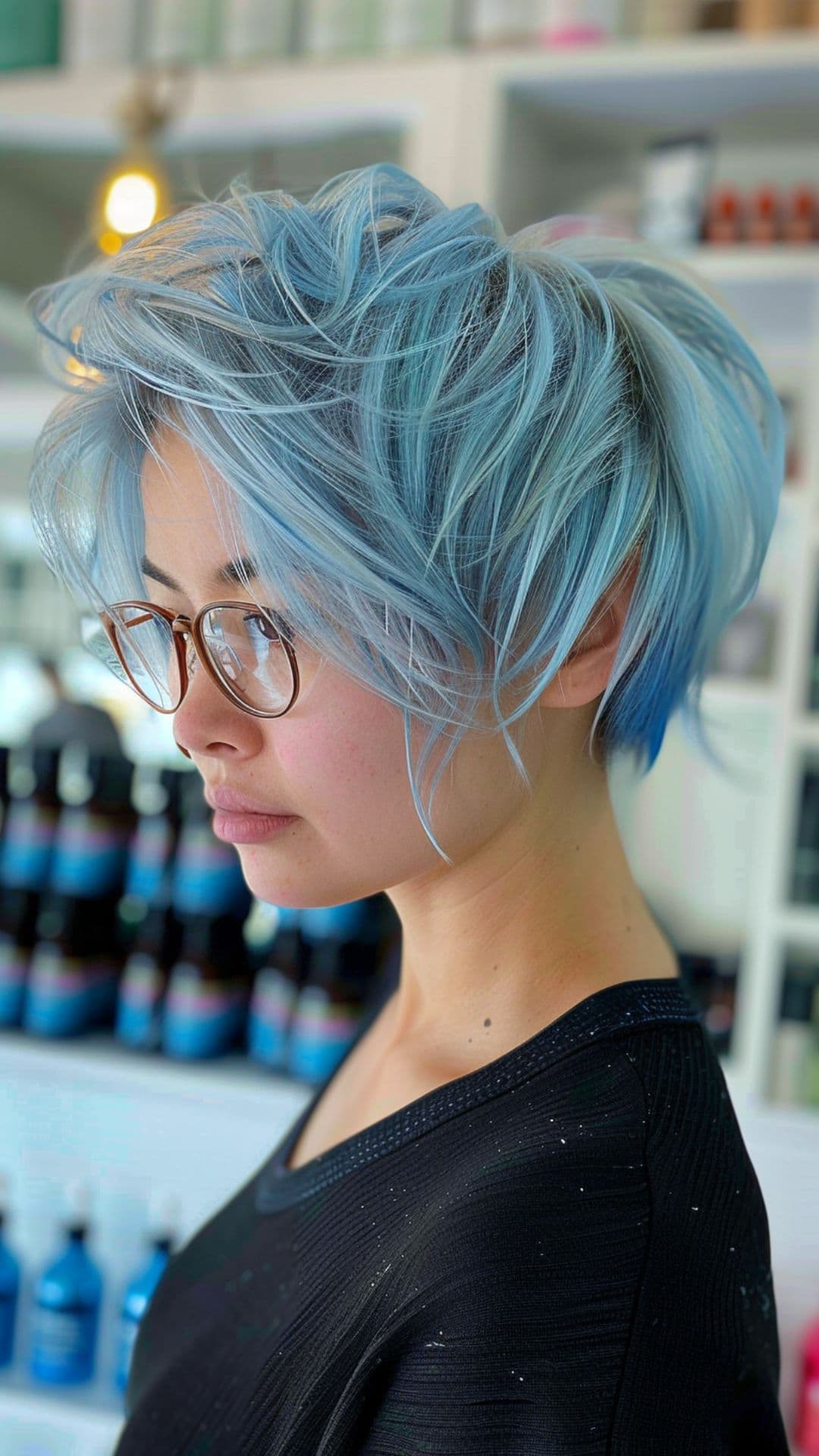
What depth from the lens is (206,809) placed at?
5.41ft

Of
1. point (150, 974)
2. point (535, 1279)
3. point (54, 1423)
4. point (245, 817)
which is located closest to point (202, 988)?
point (150, 974)

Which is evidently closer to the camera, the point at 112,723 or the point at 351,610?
the point at 351,610

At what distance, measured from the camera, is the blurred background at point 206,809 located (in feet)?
5.61

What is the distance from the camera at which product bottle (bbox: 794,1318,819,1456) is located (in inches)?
65.2

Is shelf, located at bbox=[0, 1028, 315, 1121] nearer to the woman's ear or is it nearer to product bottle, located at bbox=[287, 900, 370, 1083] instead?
product bottle, located at bbox=[287, 900, 370, 1083]

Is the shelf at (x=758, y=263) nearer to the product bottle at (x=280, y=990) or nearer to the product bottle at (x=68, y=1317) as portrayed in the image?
the product bottle at (x=280, y=990)

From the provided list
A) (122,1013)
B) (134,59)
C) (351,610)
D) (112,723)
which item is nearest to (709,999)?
(122,1013)

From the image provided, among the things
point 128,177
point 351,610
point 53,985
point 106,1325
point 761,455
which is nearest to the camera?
point 351,610

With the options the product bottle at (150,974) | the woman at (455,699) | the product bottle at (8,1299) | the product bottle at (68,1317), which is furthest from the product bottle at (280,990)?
the woman at (455,699)

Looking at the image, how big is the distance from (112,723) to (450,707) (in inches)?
55.7

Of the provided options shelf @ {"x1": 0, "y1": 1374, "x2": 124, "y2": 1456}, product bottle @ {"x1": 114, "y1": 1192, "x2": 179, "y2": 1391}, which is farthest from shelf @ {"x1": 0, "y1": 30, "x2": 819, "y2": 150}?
shelf @ {"x1": 0, "y1": 1374, "x2": 124, "y2": 1456}

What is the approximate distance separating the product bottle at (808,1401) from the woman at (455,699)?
4.03ft

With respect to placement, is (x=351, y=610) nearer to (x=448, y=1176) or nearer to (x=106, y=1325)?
(x=448, y=1176)

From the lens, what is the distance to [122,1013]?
178cm
